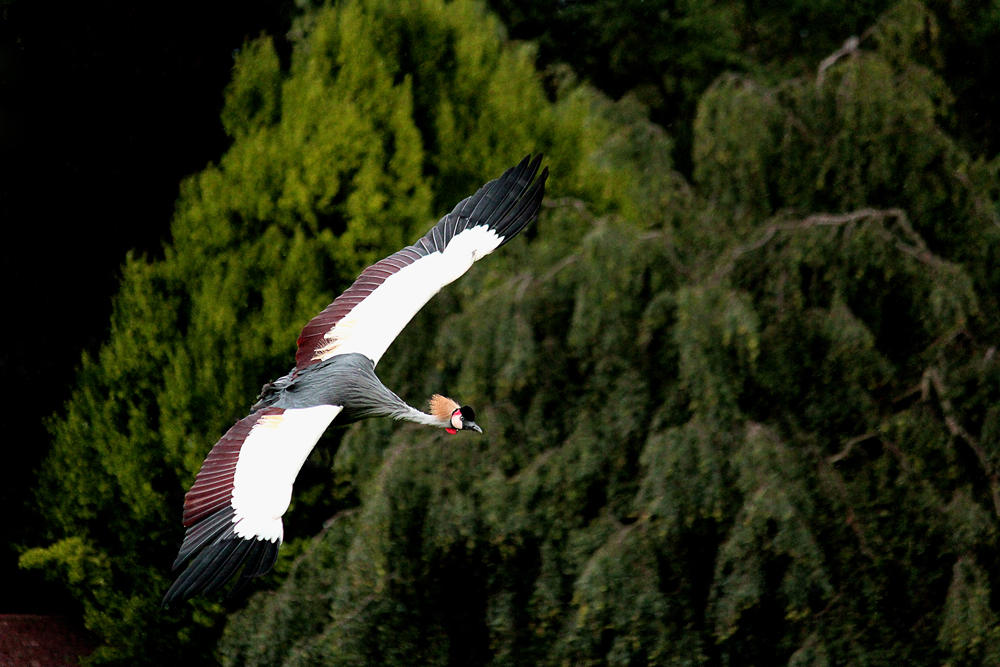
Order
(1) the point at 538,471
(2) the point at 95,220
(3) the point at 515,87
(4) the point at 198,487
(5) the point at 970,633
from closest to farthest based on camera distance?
(4) the point at 198,487
(5) the point at 970,633
(1) the point at 538,471
(3) the point at 515,87
(2) the point at 95,220

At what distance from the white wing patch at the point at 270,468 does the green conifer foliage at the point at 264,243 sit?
3622 millimetres

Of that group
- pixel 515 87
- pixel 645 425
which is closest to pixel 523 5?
pixel 515 87

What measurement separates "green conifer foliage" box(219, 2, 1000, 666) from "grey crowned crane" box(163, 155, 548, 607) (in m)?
0.66

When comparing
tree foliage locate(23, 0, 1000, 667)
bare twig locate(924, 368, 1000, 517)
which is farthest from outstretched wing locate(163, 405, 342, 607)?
bare twig locate(924, 368, 1000, 517)

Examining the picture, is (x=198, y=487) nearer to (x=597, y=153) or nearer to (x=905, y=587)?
(x=905, y=587)

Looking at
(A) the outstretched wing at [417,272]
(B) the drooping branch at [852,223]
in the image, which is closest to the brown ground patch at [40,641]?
(A) the outstretched wing at [417,272]

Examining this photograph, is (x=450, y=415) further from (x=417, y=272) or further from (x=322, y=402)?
(x=417, y=272)

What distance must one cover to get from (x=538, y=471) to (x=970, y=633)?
220 cm

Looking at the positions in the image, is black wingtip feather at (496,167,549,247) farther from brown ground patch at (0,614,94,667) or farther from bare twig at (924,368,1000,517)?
brown ground patch at (0,614,94,667)

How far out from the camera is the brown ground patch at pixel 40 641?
10672 millimetres

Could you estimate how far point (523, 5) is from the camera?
1447 centimetres

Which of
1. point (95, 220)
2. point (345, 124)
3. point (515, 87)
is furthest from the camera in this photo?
point (95, 220)

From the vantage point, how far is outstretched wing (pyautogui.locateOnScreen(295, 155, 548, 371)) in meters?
6.40

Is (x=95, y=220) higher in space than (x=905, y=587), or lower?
higher
